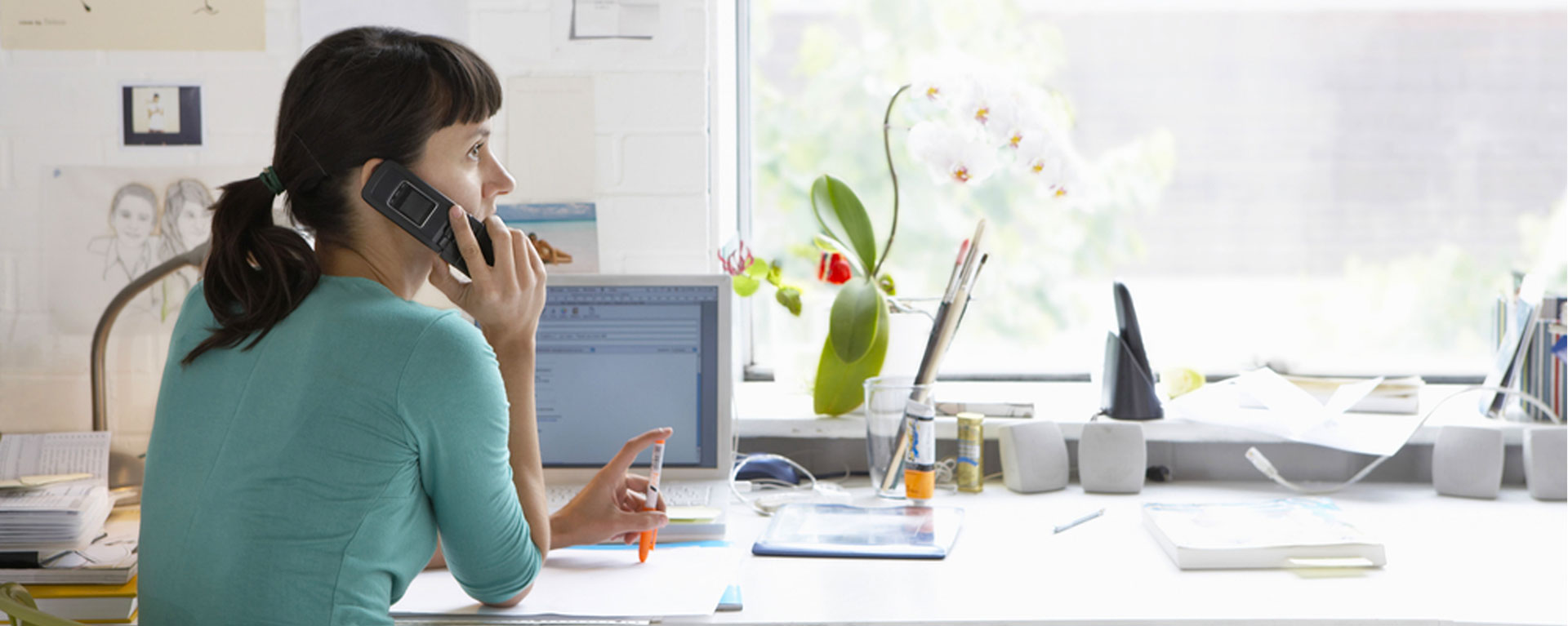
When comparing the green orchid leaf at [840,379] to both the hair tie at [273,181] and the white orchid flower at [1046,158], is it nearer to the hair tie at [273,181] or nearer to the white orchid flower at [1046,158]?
the white orchid flower at [1046,158]

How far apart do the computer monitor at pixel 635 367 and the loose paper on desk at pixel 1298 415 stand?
75 centimetres

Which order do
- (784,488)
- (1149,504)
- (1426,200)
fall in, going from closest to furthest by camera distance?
(1149,504)
(784,488)
(1426,200)

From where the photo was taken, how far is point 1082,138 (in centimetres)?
210

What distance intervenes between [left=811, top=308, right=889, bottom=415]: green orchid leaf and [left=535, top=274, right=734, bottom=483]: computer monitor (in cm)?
26

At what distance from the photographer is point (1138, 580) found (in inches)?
49.9

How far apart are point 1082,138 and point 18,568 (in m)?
1.77

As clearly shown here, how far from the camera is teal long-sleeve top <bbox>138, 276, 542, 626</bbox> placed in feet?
2.98

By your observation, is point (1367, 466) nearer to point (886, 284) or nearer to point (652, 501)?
point (886, 284)

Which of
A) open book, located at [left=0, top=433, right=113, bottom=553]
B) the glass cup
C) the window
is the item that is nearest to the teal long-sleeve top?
open book, located at [left=0, top=433, right=113, bottom=553]

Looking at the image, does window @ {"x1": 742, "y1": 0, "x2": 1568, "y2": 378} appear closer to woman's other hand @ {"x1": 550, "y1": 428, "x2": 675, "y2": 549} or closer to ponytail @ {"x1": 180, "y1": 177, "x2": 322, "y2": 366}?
woman's other hand @ {"x1": 550, "y1": 428, "x2": 675, "y2": 549}

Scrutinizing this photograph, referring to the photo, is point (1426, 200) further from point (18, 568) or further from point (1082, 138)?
point (18, 568)

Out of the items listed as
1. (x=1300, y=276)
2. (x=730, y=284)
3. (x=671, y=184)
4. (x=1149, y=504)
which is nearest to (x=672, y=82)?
(x=671, y=184)

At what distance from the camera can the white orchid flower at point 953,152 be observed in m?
1.67

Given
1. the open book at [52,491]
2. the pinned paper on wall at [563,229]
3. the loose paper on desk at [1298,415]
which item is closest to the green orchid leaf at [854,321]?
the pinned paper on wall at [563,229]
